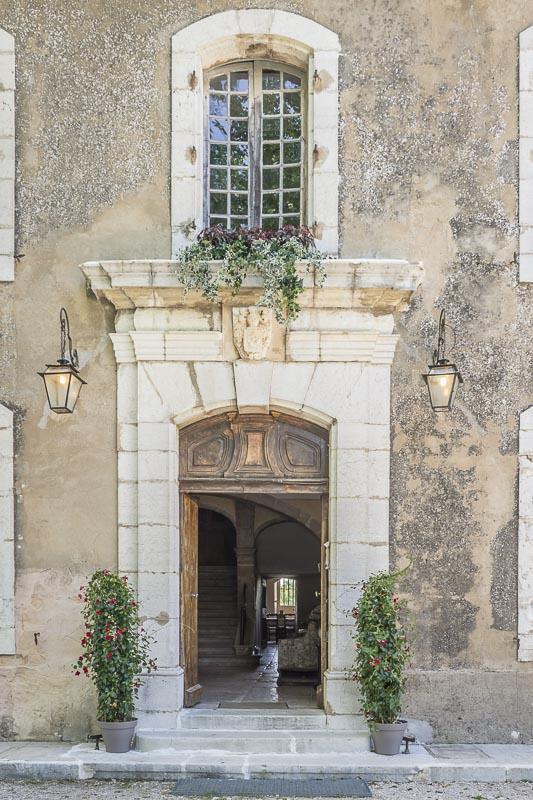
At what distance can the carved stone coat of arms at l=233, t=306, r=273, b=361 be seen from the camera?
708cm

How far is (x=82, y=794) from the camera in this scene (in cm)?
600

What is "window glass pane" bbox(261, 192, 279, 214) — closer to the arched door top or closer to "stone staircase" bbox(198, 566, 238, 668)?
the arched door top

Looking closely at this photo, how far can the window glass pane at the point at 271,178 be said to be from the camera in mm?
7676

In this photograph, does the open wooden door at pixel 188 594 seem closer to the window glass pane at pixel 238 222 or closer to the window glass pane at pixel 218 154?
the window glass pane at pixel 238 222

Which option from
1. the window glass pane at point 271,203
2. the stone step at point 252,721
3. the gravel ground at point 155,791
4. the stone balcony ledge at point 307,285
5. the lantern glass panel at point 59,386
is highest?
Result: the window glass pane at point 271,203

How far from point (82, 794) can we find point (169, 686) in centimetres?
118

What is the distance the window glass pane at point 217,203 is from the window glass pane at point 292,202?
0.51m

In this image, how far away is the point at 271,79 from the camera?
25.4 feet

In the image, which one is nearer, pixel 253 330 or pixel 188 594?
pixel 253 330

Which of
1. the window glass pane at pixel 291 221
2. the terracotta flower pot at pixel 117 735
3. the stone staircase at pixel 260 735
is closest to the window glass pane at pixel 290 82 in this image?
the window glass pane at pixel 291 221

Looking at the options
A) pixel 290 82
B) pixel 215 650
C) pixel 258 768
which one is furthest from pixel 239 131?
pixel 215 650

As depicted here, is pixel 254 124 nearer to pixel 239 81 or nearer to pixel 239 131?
pixel 239 131

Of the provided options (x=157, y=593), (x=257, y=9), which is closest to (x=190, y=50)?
(x=257, y=9)

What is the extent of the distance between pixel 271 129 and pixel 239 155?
35 centimetres
